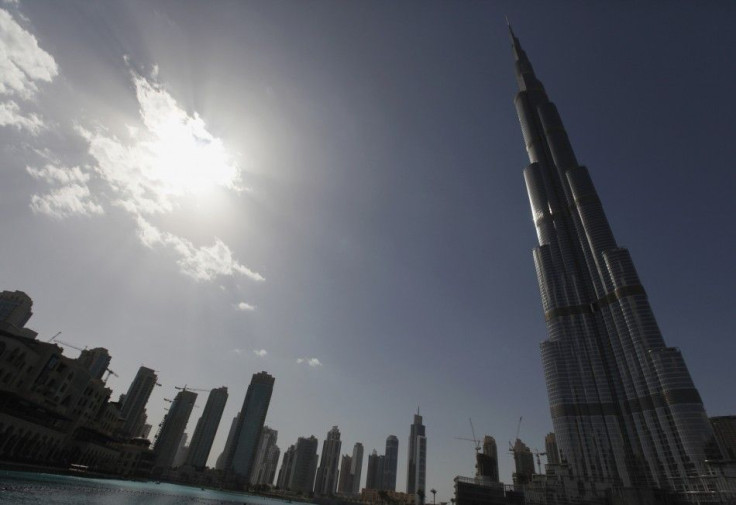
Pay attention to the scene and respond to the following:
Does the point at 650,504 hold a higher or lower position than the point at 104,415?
lower

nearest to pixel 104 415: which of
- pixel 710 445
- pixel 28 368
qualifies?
pixel 28 368

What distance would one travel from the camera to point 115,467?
180250mm

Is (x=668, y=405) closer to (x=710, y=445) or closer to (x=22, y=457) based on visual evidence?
(x=710, y=445)

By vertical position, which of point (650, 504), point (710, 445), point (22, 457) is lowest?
point (22, 457)

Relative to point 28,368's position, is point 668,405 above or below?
above

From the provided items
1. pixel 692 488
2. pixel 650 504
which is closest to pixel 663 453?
pixel 692 488

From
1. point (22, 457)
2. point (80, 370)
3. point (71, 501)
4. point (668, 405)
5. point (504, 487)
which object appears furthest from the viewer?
point (668, 405)

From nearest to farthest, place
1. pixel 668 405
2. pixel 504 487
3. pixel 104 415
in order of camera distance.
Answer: pixel 104 415 → pixel 504 487 → pixel 668 405

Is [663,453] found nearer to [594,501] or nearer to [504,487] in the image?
[594,501]

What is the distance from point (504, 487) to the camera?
17725 centimetres

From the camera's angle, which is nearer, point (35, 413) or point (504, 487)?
point (35, 413)

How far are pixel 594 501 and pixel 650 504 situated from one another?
61157 mm

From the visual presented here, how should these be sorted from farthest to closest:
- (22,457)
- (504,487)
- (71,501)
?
1. (504,487)
2. (22,457)
3. (71,501)

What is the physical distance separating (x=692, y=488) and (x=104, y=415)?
873 ft
